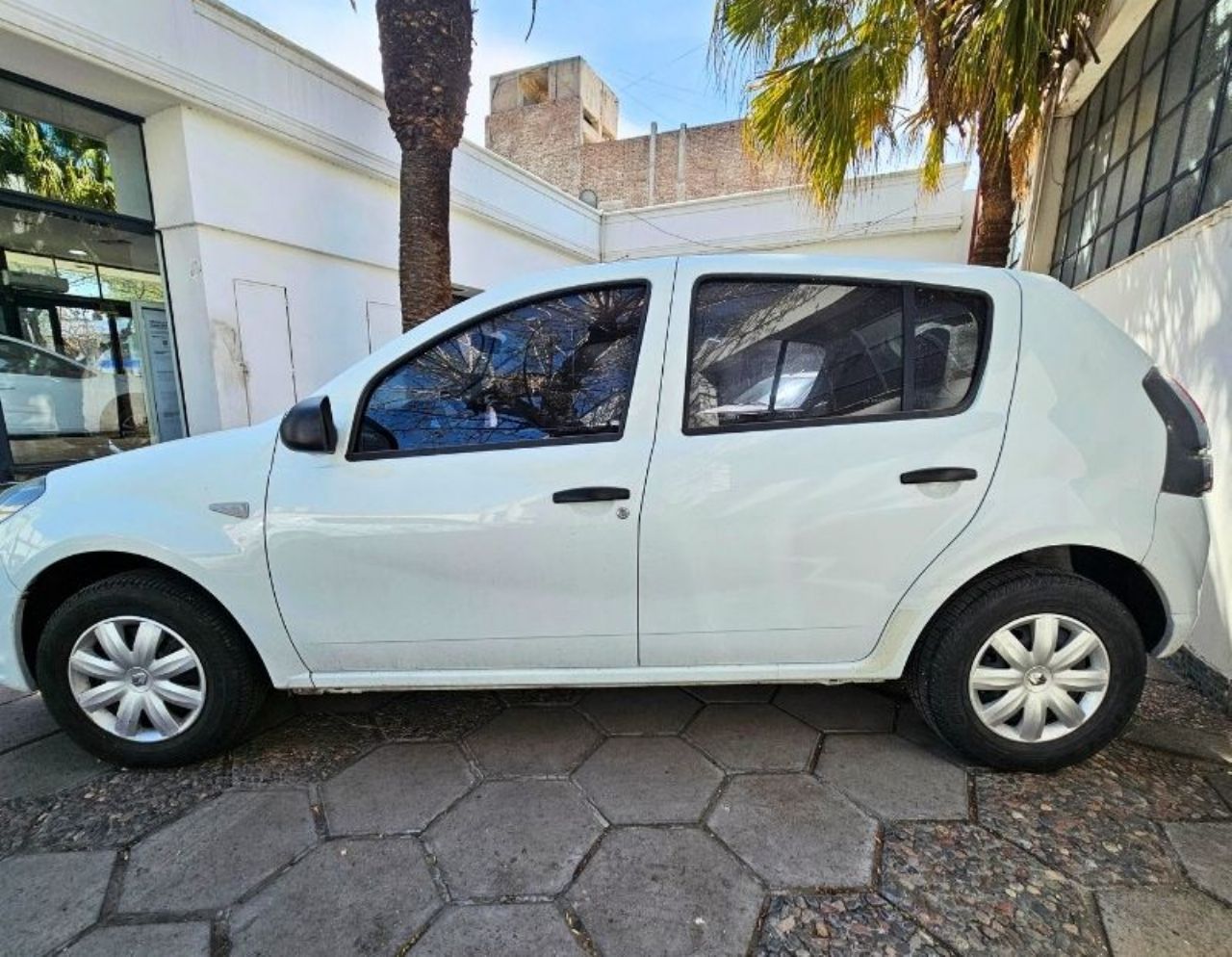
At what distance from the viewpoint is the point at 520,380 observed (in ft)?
6.97

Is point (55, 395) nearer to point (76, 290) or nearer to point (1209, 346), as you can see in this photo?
point (76, 290)

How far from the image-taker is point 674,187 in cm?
2344

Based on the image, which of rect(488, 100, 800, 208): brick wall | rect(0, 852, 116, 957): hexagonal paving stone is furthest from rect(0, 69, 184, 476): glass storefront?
rect(488, 100, 800, 208): brick wall

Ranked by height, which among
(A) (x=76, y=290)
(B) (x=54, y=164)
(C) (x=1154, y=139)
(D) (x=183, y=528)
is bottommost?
(D) (x=183, y=528)

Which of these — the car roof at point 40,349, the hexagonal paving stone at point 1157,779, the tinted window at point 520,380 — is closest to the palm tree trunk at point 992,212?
the hexagonal paving stone at point 1157,779

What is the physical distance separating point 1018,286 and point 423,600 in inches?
87.0

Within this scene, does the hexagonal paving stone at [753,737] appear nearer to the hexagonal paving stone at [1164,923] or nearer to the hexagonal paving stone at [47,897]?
the hexagonal paving stone at [1164,923]

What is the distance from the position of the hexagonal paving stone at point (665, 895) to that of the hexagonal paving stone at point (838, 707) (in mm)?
845

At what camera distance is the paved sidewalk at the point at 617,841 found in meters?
1.58

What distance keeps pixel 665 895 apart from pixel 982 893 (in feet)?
2.78

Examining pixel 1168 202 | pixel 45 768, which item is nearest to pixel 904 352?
pixel 1168 202

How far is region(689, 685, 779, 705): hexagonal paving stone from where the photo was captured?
263 centimetres

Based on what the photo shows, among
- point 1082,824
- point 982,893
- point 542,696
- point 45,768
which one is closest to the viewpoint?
point 982,893

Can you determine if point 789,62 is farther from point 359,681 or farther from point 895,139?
point 359,681
